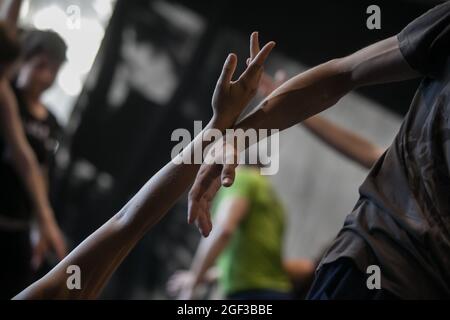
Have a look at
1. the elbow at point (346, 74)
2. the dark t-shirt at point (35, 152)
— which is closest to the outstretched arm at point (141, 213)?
the elbow at point (346, 74)

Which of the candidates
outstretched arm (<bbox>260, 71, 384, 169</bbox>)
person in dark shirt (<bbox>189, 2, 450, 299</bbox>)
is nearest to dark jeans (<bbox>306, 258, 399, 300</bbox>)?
person in dark shirt (<bbox>189, 2, 450, 299</bbox>)

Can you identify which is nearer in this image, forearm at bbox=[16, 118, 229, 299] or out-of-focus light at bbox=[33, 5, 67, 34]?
forearm at bbox=[16, 118, 229, 299]

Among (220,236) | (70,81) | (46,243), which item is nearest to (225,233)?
(220,236)

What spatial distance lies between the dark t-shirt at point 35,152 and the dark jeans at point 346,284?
1310 millimetres

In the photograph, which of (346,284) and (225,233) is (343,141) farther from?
(225,233)

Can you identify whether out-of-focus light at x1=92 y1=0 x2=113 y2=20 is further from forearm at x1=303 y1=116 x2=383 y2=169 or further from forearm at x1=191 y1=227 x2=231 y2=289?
forearm at x1=303 y1=116 x2=383 y2=169

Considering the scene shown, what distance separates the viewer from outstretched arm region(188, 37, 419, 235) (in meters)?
1.05

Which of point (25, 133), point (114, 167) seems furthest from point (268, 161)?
point (114, 167)

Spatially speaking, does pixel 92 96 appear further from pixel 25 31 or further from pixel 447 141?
pixel 447 141

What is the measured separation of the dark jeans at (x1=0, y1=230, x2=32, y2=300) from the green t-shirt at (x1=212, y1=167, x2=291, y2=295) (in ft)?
1.99

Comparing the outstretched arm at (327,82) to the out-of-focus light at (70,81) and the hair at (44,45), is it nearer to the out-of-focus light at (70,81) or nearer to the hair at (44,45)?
the hair at (44,45)

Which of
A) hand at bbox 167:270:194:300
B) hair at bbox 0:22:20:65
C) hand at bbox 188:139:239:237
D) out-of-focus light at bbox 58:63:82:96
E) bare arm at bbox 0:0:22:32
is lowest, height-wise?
hand at bbox 167:270:194:300

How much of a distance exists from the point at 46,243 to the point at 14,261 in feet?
0.48

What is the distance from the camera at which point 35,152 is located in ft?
7.30
